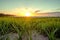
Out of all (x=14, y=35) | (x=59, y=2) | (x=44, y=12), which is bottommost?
(x=14, y=35)

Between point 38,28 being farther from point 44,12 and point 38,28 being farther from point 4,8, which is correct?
point 4,8

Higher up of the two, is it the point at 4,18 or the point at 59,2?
the point at 59,2

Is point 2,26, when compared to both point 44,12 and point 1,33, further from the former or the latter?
point 44,12

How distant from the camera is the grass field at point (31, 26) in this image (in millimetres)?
1069

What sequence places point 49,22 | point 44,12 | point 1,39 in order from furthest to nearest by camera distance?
point 44,12 → point 49,22 → point 1,39

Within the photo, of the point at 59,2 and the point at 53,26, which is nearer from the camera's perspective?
the point at 53,26

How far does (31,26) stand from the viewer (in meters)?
1.16

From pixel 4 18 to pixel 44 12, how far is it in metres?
0.45

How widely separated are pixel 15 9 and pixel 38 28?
0.36 m

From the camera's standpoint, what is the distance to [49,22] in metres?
1.27

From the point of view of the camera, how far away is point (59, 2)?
4.54ft

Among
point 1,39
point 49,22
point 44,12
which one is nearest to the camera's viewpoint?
point 1,39

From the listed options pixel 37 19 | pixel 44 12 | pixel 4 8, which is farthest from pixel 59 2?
pixel 4 8

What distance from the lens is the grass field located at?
3.51 feet
